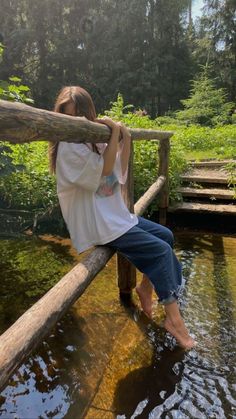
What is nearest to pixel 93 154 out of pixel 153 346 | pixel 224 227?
pixel 153 346

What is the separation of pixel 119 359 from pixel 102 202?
1.09 m

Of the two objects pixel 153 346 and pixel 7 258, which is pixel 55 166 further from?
pixel 7 258

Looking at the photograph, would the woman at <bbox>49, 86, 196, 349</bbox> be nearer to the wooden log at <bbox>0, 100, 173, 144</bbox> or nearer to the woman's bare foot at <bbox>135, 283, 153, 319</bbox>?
the wooden log at <bbox>0, 100, 173, 144</bbox>

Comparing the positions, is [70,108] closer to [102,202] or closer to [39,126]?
[102,202]

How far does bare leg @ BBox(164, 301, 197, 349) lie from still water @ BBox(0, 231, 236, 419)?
0.10 metres

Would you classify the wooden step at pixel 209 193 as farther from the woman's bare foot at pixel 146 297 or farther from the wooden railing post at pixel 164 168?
the woman's bare foot at pixel 146 297

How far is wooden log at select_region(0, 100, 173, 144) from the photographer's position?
1.24 metres

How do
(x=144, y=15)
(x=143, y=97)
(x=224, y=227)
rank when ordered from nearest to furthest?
(x=224, y=227) → (x=143, y=97) → (x=144, y=15)

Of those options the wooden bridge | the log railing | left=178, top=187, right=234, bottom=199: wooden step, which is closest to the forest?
the wooden bridge

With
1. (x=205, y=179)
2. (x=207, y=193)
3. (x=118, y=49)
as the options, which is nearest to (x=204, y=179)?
(x=205, y=179)

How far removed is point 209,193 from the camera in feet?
20.2

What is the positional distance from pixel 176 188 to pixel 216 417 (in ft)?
14.4

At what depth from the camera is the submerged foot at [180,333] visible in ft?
8.82

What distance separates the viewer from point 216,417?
2.24 meters
